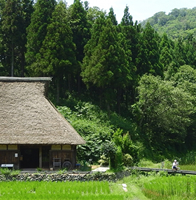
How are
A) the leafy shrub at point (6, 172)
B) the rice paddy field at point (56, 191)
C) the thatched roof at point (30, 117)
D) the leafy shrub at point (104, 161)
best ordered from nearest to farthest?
the rice paddy field at point (56, 191)
the leafy shrub at point (6, 172)
the thatched roof at point (30, 117)
the leafy shrub at point (104, 161)

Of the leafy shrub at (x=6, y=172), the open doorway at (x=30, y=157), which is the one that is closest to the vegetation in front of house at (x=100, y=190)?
the leafy shrub at (x=6, y=172)

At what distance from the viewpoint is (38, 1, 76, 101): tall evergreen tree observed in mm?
32125

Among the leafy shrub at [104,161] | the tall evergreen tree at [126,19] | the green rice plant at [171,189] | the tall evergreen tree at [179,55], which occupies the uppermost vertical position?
the tall evergreen tree at [126,19]

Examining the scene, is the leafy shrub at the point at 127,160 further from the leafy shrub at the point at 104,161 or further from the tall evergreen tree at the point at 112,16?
the tall evergreen tree at the point at 112,16

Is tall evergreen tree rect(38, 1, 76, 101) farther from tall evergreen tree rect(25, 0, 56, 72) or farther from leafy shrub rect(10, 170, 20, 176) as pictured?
leafy shrub rect(10, 170, 20, 176)

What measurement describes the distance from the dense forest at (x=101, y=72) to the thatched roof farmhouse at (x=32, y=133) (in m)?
5.12

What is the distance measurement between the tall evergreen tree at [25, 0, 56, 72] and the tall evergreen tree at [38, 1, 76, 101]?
62 centimetres

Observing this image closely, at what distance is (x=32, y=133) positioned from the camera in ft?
71.6

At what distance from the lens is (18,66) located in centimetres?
3856

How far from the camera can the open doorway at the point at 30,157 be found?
24.0 metres

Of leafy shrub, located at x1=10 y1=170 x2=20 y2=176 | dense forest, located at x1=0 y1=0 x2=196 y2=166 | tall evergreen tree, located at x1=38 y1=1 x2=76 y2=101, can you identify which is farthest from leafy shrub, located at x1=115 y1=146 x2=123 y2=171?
tall evergreen tree, located at x1=38 y1=1 x2=76 y2=101

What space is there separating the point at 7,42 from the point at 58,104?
8381mm

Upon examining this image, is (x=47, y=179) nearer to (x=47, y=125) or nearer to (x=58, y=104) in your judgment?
(x=47, y=125)

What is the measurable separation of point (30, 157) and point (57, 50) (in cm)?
1157
